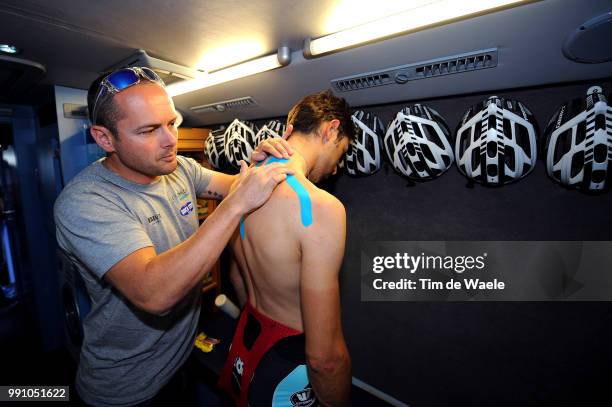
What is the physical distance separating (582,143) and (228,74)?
2305 millimetres

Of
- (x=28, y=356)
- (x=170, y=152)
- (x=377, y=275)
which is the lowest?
(x=28, y=356)

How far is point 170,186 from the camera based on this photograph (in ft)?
5.41

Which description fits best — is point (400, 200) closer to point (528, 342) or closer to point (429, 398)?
point (528, 342)

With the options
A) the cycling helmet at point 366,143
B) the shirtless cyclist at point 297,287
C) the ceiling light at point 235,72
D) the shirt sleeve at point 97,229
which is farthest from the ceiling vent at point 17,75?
the cycling helmet at point 366,143

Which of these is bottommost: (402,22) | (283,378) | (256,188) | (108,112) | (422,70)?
(283,378)

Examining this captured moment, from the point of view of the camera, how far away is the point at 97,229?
46.3 inches

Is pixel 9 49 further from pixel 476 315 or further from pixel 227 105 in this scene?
pixel 476 315

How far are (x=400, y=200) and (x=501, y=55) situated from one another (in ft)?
4.00

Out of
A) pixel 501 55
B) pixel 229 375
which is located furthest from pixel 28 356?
pixel 501 55

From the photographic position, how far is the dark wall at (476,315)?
1814 mm

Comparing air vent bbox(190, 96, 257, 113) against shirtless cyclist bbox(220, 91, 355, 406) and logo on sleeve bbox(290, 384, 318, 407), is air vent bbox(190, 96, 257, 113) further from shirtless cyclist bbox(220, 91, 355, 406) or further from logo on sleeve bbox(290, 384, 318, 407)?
logo on sleeve bbox(290, 384, 318, 407)

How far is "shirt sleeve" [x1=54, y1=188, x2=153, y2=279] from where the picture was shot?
1.14 meters

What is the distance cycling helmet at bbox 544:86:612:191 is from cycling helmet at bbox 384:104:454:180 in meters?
0.51

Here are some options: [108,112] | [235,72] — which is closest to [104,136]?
[108,112]
